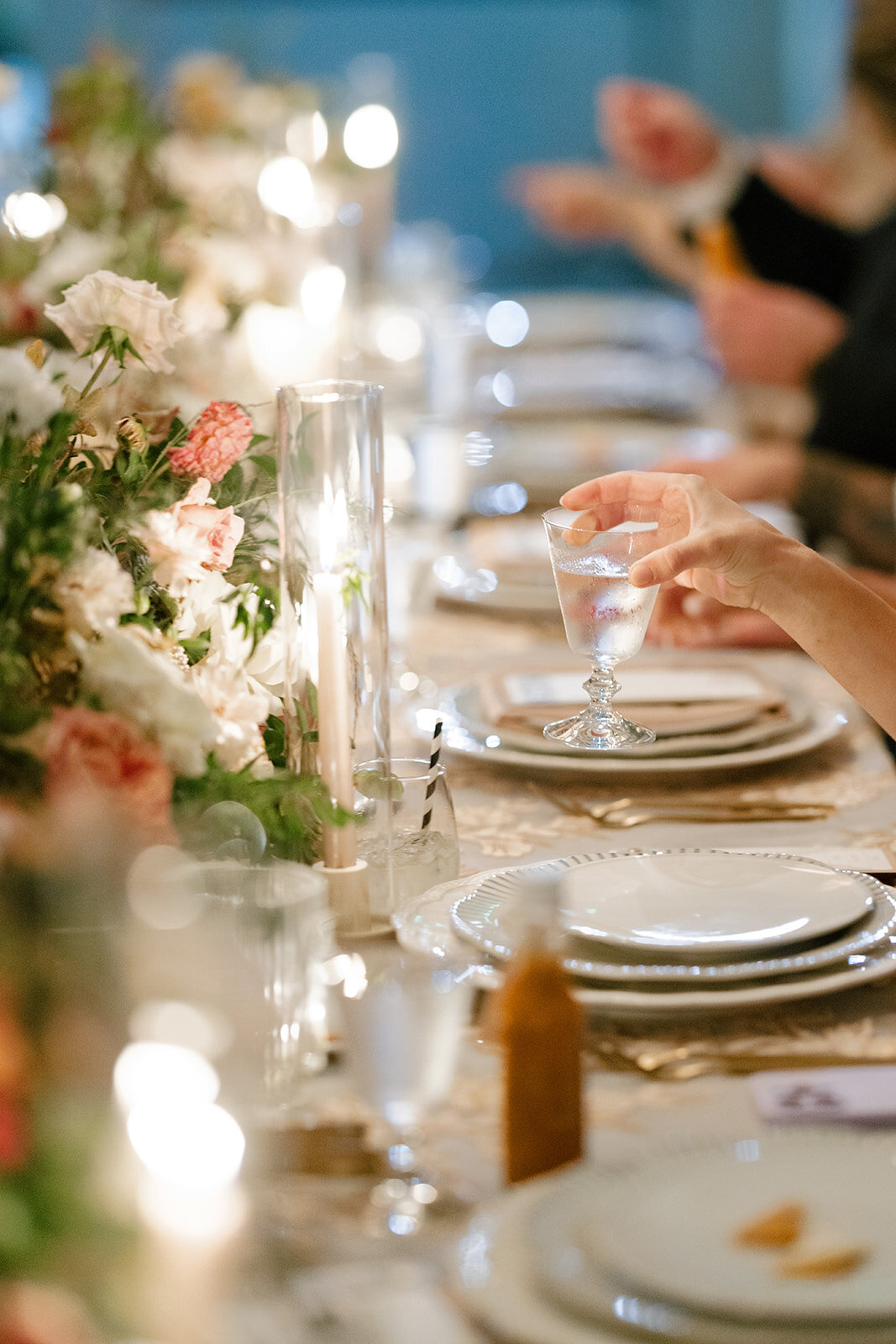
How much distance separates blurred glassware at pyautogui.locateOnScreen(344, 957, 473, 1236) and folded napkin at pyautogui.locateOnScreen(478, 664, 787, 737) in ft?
2.19

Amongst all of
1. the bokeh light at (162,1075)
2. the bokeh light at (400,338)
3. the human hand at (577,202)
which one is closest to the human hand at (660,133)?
the human hand at (577,202)

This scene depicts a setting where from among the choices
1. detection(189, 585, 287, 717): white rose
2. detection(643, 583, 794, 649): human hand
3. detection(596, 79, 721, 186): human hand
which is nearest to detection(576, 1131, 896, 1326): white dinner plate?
detection(189, 585, 287, 717): white rose

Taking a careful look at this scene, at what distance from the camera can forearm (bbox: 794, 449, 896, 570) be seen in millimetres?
2242

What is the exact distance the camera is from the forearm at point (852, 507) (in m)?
2.24

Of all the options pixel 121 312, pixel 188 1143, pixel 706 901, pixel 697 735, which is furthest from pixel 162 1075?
pixel 697 735

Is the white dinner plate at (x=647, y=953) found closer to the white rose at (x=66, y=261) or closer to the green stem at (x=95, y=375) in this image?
the green stem at (x=95, y=375)

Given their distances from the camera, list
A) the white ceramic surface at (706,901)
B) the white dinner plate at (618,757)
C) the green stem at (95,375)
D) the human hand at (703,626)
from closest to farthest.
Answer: the white ceramic surface at (706,901), the green stem at (95,375), the white dinner plate at (618,757), the human hand at (703,626)

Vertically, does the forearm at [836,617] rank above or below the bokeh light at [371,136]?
below

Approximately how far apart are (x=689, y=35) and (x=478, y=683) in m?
6.62

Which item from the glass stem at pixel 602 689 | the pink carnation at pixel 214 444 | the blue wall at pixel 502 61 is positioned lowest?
the glass stem at pixel 602 689

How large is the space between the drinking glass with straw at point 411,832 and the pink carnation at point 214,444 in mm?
200

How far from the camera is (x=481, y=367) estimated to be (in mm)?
3549

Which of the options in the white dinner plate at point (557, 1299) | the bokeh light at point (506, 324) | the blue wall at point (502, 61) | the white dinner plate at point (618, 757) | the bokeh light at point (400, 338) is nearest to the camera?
the white dinner plate at point (557, 1299)

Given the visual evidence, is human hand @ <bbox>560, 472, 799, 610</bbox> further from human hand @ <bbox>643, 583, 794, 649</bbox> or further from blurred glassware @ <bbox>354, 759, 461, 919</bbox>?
human hand @ <bbox>643, 583, 794, 649</bbox>
